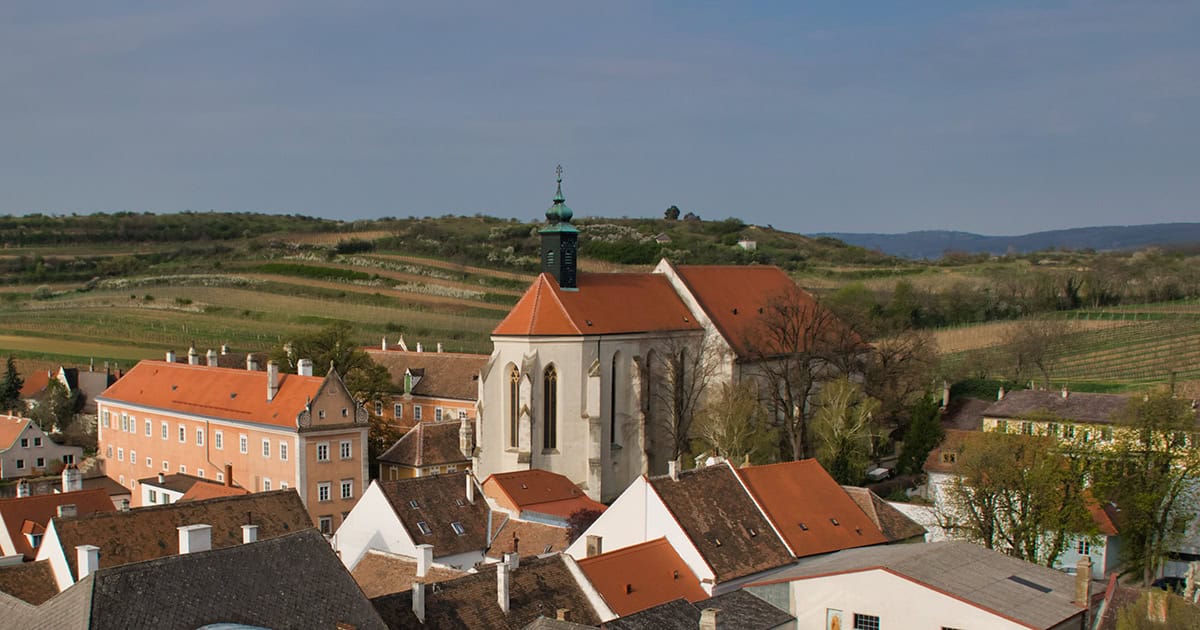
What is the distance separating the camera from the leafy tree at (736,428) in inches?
2117

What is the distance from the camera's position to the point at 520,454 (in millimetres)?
53875

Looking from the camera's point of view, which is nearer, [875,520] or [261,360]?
[875,520]

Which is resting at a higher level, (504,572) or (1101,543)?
(504,572)

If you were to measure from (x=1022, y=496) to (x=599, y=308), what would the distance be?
24.2m

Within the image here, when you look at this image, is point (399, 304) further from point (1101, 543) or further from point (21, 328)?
point (1101, 543)

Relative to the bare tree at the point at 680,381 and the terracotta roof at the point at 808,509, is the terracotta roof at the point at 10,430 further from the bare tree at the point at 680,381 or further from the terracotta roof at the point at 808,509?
the terracotta roof at the point at 808,509

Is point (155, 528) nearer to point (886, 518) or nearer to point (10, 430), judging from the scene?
point (886, 518)

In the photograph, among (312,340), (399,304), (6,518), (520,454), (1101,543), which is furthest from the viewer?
(399,304)

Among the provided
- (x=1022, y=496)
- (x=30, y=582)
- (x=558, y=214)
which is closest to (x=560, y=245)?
(x=558, y=214)

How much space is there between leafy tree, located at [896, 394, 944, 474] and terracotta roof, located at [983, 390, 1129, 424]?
276 centimetres

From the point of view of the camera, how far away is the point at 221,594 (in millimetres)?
21375

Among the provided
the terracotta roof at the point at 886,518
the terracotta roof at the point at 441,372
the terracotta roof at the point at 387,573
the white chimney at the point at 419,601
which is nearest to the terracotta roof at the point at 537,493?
the terracotta roof at the point at 387,573

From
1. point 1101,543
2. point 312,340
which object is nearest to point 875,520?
point 1101,543

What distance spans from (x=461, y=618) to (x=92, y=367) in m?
69.2
